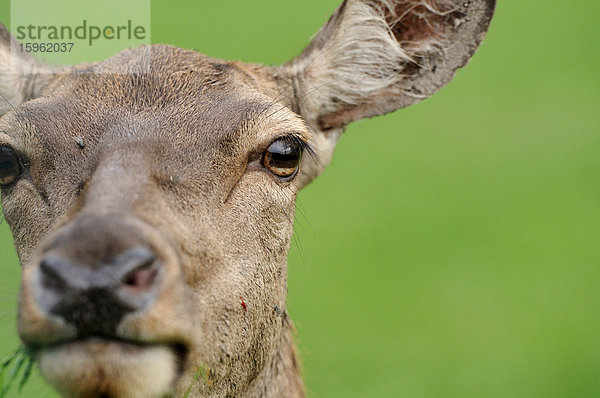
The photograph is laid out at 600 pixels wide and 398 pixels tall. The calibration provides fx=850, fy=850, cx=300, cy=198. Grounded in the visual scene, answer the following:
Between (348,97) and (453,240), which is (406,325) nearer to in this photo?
(453,240)

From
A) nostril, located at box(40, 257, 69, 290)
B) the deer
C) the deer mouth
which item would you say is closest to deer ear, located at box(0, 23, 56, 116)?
the deer

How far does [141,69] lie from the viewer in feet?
17.3

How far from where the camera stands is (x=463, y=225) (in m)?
12.4

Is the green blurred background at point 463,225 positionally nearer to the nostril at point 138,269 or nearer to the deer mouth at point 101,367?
the deer mouth at point 101,367

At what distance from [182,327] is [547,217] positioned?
31.4ft

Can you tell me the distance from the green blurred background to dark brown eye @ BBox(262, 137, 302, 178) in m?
3.34

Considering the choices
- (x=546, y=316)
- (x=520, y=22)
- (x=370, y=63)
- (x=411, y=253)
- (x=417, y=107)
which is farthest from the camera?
(x=520, y=22)

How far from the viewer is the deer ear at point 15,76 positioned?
593 centimetres

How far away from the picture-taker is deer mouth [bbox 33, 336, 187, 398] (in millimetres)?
3688

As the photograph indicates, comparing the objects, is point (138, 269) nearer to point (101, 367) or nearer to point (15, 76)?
point (101, 367)

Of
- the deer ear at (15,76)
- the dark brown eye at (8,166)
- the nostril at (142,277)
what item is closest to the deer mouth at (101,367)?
the nostril at (142,277)

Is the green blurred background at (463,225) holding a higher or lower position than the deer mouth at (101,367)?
lower

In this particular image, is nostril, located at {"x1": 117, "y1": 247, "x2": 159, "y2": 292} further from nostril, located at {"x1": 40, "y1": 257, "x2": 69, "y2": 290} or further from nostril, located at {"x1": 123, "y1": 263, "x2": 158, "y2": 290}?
nostril, located at {"x1": 40, "y1": 257, "x2": 69, "y2": 290}

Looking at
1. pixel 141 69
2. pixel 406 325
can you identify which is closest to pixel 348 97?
pixel 141 69
